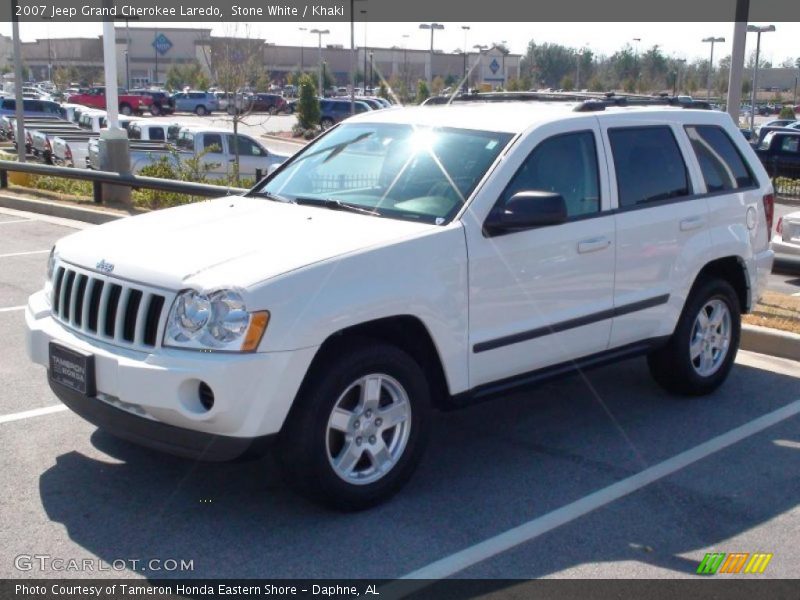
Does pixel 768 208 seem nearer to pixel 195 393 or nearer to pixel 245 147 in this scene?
pixel 195 393

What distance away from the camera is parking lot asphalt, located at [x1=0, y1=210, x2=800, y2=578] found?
4477 millimetres

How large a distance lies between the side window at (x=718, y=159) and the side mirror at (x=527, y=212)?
1952 millimetres

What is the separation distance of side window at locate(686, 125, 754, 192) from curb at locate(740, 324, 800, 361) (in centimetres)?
144

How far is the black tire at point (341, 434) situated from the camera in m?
4.61

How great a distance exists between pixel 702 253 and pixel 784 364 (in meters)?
1.74

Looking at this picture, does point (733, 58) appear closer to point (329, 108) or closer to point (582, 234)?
point (582, 234)

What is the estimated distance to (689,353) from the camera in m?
6.75

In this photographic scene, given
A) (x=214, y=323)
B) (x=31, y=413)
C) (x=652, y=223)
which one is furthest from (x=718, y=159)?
(x=31, y=413)

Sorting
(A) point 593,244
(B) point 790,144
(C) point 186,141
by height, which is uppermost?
(A) point 593,244

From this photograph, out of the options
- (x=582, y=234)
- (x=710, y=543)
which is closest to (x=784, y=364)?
(x=582, y=234)

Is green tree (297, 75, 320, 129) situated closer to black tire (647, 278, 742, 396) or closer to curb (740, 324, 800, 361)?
curb (740, 324, 800, 361)

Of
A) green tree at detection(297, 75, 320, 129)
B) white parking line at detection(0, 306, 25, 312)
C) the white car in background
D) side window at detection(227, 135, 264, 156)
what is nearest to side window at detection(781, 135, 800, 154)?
side window at detection(227, 135, 264, 156)

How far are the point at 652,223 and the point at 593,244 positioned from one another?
642mm
